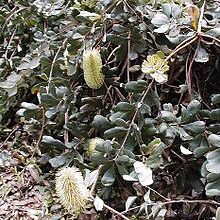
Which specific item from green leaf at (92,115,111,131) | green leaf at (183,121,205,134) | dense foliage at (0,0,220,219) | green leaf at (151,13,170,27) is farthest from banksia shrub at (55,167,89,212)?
green leaf at (151,13,170,27)

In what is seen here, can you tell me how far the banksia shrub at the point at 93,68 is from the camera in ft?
4.36

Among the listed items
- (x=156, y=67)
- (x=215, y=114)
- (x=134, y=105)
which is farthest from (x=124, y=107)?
(x=215, y=114)

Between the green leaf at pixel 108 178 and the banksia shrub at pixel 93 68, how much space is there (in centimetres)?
27

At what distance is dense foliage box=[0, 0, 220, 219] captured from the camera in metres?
1.18

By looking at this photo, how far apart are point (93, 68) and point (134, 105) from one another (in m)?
0.18

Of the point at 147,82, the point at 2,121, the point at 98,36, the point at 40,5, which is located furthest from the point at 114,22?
the point at 2,121

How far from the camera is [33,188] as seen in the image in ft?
5.17

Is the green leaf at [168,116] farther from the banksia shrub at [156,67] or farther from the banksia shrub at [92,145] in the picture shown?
the banksia shrub at [92,145]

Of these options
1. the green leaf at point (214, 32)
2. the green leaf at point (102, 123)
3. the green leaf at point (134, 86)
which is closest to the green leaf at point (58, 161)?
the green leaf at point (102, 123)

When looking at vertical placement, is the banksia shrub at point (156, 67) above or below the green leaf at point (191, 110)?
above

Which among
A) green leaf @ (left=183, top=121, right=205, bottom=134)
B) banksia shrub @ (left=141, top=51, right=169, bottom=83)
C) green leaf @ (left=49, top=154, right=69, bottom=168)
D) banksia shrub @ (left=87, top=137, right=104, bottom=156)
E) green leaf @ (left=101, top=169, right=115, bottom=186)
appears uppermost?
banksia shrub @ (left=141, top=51, right=169, bottom=83)

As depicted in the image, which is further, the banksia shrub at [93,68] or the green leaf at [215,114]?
the banksia shrub at [93,68]

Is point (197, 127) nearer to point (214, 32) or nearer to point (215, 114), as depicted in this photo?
point (215, 114)

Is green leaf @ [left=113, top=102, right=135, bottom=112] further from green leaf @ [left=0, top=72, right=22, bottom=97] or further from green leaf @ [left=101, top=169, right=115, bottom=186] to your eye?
green leaf @ [left=0, top=72, right=22, bottom=97]
